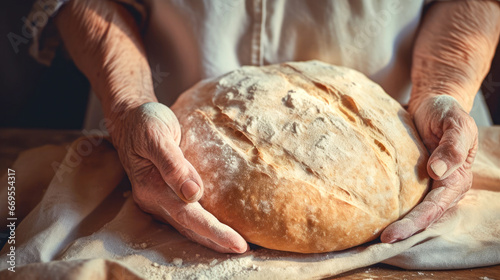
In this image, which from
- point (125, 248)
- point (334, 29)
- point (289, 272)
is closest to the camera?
point (289, 272)

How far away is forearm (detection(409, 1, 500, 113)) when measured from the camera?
1.54 metres

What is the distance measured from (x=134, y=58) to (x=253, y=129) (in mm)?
718

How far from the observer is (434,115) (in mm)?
1279

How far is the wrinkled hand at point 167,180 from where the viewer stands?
1075 millimetres

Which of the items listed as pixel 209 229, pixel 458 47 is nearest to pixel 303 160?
pixel 209 229

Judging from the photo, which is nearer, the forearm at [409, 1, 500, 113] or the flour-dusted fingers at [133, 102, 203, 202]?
the flour-dusted fingers at [133, 102, 203, 202]

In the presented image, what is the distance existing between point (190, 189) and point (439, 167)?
0.71 meters

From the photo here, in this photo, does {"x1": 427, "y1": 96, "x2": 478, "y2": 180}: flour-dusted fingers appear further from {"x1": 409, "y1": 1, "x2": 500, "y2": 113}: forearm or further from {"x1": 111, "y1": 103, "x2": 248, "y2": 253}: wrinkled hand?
{"x1": 111, "y1": 103, "x2": 248, "y2": 253}: wrinkled hand

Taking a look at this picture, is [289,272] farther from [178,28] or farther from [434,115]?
[178,28]

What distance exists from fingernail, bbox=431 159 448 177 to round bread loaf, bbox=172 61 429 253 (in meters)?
0.05

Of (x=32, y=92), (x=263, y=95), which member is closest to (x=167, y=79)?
(x=263, y=95)

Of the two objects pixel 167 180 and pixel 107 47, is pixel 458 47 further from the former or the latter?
pixel 107 47

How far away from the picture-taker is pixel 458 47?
1.58m

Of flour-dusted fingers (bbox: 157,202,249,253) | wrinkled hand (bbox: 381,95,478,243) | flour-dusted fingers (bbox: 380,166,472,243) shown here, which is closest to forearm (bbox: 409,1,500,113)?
wrinkled hand (bbox: 381,95,478,243)
